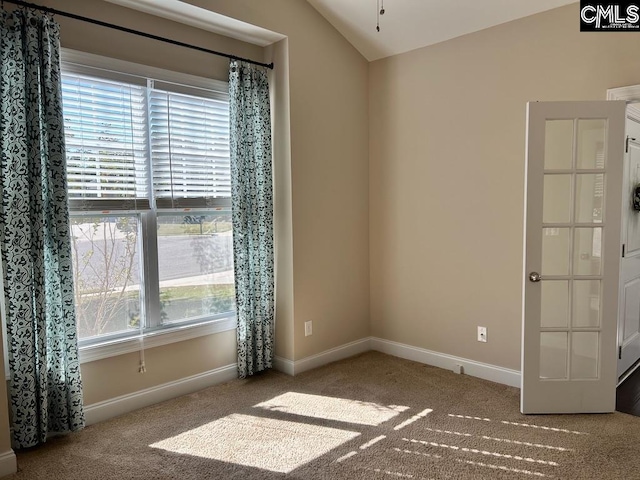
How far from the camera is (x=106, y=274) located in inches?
122

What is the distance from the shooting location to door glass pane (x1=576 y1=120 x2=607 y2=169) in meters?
2.98

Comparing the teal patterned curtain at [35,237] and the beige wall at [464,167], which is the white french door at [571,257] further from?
the teal patterned curtain at [35,237]

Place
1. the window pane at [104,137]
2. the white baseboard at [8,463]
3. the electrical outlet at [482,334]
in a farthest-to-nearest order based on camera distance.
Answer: the electrical outlet at [482,334], the window pane at [104,137], the white baseboard at [8,463]

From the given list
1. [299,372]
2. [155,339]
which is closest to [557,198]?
[299,372]

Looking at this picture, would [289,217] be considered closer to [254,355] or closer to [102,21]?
[254,355]

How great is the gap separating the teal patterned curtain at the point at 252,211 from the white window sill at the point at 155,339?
0.55 ft

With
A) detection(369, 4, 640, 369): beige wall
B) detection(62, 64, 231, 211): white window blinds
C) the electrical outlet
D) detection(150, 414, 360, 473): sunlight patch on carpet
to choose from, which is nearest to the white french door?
detection(369, 4, 640, 369): beige wall

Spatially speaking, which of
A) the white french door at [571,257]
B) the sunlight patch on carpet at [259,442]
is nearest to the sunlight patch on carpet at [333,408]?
the sunlight patch on carpet at [259,442]

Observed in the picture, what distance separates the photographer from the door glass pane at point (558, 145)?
3004 millimetres

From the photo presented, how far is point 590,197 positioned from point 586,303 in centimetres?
70

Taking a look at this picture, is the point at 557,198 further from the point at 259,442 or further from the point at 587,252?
the point at 259,442

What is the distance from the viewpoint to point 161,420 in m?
3.07

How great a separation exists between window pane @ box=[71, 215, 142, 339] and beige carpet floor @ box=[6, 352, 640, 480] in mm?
662

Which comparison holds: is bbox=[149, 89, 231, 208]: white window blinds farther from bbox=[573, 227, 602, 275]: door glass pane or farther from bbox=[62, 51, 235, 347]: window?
bbox=[573, 227, 602, 275]: door glass pane
